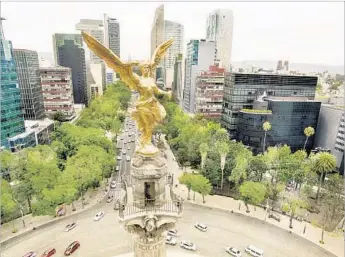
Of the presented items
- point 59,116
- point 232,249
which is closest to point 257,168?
point 232,249

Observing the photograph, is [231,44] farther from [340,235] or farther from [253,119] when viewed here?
[340,235]

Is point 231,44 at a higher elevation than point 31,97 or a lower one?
higher

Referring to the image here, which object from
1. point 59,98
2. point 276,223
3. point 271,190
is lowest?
point 276,223

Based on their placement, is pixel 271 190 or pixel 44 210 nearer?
pixel 44 210

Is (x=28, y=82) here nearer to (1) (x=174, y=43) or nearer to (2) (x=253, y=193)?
(2) (x=253, y=193)

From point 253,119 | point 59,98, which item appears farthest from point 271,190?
point 59,98

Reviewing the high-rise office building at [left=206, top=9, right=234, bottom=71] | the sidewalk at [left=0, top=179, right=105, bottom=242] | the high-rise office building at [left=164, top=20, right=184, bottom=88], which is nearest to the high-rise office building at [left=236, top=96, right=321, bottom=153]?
the sidewalk at [left=0, top=179, right=105, bottom=242]

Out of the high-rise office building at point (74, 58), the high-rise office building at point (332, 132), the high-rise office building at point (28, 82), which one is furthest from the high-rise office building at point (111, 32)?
the high-rise office building at point (332, 132)

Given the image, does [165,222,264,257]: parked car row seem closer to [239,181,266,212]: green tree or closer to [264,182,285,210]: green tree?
[239,181,266,212]: green tree
